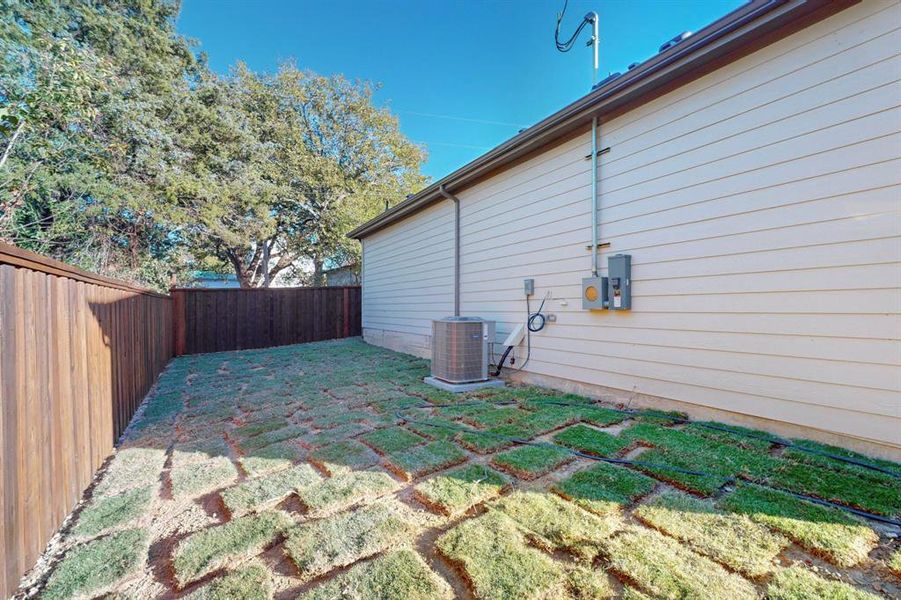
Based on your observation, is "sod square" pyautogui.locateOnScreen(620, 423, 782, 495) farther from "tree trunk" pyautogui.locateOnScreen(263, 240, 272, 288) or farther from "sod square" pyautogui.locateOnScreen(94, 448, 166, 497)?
"tree trunk" pyautogui.locateOnScreen(263, 240, 272, 288)

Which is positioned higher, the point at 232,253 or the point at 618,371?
the point at 232,253

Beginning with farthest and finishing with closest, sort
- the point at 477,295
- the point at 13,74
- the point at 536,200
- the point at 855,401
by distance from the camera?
1. the point at 13,74
2. the point at 477,295
3. the point at 536,200
4. the point at 855,401

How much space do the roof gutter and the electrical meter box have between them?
1.49m

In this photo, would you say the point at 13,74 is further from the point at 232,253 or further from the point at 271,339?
the point at 232,253

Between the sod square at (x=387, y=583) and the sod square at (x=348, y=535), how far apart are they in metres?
0.08

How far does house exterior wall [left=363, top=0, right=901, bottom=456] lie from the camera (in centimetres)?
229

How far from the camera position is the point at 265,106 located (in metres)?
14.7

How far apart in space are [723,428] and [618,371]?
3.25 ft

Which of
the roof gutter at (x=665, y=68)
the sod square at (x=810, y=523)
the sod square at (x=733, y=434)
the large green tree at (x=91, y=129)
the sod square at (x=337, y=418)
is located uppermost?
the large green tree at (x=91, y=129)

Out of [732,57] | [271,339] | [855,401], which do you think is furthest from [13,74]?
[855,401]

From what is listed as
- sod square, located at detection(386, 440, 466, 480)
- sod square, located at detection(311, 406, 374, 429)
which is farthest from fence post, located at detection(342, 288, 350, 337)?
sod square, located at detection(386, 440, 466, 480)

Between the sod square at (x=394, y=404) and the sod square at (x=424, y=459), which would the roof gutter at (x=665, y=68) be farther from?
the sod square at (x=424, y=459)

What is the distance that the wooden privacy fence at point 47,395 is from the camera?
1405mm

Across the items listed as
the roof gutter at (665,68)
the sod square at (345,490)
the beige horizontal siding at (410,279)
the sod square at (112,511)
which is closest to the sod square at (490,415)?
the sod square at (345,490)
